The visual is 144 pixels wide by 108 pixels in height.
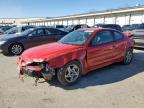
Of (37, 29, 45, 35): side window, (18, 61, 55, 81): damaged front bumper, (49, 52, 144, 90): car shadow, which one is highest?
(37, 29, 45, 35): side window

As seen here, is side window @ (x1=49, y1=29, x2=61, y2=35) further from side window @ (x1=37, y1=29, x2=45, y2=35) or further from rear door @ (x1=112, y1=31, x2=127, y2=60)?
rear door @ (x1=112, y1=31, x2=127, y2=60)

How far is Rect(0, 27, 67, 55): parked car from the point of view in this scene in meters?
10.7

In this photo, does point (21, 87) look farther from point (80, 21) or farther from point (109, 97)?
point (80, 21)

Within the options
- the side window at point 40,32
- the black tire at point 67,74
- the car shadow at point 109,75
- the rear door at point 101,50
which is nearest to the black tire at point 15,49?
the side window at point 40,32

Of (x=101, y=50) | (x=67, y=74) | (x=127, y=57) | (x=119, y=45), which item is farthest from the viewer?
(x=127, y=57)

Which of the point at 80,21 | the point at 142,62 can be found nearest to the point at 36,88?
the point at 142,62

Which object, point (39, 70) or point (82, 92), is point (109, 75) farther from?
point (39, 70)

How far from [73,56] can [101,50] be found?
125 centimetres

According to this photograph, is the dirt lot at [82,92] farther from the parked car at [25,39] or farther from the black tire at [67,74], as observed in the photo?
the parked car at [25,39]

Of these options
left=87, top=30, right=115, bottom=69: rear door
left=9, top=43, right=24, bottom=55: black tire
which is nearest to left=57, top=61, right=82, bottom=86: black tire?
left=87, top=30, right=115, bottom=69: rear door

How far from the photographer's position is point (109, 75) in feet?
22.1

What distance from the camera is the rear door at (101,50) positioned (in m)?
6.30

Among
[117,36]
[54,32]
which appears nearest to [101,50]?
[117,36]

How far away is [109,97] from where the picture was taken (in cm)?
493
